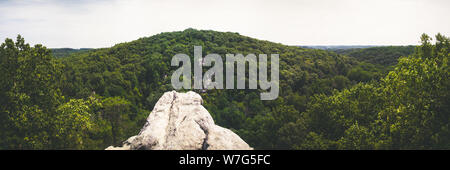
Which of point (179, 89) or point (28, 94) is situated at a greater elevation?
point (28, 94)

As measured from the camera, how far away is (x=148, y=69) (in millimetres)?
68812

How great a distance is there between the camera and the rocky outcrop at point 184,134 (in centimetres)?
1580

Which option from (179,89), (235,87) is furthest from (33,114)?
(235,87)

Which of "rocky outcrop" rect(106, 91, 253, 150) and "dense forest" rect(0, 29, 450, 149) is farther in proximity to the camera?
"dense forest" rect(0, 29, 450, 149)

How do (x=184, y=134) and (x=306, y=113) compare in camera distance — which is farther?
(x=306, y=113)

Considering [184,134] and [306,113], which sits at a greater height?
[184,134]

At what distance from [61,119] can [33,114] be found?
185 centimetres

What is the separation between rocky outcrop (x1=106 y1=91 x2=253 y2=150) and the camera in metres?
15.8

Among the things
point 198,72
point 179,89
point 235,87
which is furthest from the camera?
point 198,72

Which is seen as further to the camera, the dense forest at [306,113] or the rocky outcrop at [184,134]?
the dense forest at [306,113]

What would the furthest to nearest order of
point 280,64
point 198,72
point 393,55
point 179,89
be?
1. point 393,55
2. point 280,64
3. point 198,72
4. point 179,89

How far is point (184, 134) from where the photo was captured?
16.2m
